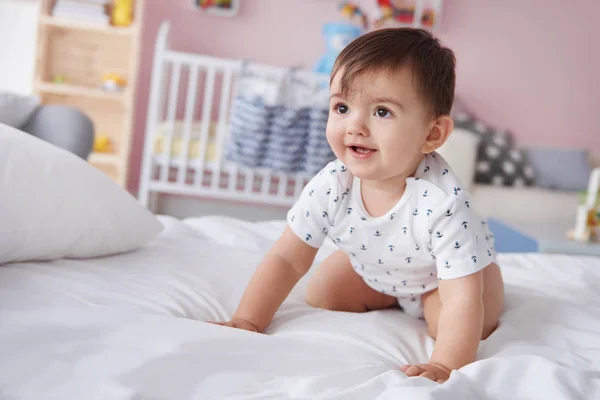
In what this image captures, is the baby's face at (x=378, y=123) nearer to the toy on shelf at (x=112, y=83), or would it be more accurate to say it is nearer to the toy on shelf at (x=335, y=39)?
the toy on shelf at (x=335, y=39)

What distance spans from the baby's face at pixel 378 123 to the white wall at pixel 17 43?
3018 millimetres

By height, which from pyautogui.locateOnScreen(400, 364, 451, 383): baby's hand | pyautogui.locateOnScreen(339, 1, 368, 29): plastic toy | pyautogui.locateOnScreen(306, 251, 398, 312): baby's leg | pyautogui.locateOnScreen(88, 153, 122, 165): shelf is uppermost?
pyautogui.locateOnScreen(339, 1, 368, 29): plastic toy

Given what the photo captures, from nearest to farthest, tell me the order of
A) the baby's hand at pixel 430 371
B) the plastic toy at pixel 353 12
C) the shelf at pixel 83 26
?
the baby's hand at pixel 430 371 < the shelf at pixel 83 26 < the plastic toy at pixel 353 12

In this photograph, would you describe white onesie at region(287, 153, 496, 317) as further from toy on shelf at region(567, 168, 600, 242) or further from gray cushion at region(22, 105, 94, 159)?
toy on shelf at region(567, 168, 600, 242)

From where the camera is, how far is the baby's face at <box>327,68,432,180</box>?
0.82m

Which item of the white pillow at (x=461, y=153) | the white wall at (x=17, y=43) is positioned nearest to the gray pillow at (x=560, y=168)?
the white pillow at (x=461, y=153)

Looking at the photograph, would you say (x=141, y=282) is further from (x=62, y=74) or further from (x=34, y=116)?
(x=62, y=74)

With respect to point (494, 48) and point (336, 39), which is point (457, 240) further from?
point (494, 48)

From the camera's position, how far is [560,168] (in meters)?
3.71

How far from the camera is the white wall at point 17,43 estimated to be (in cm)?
343

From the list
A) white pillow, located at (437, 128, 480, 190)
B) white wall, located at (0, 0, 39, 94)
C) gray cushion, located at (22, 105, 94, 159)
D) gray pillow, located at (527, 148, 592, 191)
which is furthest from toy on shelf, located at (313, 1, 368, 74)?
gray cushion, located at (22, 105, 94, 159)

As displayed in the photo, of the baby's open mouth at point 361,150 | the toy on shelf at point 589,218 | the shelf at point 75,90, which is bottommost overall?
the toy on shelf at point 589,218

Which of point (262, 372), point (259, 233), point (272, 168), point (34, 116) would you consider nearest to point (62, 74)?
point (272, 168)

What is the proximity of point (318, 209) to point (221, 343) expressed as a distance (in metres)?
0.32
